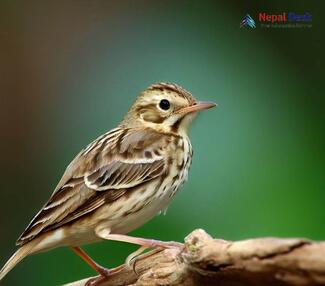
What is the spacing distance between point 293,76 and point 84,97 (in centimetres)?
154

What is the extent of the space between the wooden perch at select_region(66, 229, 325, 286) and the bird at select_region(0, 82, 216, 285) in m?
0.48

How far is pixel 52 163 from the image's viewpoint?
5930mm

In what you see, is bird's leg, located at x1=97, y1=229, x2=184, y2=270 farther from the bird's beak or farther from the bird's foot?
the bird's beak

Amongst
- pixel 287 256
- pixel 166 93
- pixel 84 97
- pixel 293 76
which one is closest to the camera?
pixel 287 256

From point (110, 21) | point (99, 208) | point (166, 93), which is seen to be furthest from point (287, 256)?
point (110, 21)

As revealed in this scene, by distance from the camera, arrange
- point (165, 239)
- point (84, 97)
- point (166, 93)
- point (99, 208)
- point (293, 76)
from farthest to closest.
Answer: point (84, 97)
point (293, 76)
point (165, 239)
point (166, 93)
point (99, 208)

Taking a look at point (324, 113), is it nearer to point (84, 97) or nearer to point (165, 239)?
point (165, 239)

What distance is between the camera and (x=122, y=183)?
13.6ft

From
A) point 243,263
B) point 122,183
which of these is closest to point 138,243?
point 122,183

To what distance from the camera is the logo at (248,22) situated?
610cm

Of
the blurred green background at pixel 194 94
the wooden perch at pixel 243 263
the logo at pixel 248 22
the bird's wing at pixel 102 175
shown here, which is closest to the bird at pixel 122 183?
the bird's wing at pixel 102 175

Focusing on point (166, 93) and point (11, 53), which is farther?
point (11, 53)

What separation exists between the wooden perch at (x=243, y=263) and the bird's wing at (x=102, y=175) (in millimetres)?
611

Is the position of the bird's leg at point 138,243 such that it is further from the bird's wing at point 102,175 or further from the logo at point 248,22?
the logo at point 248,22
